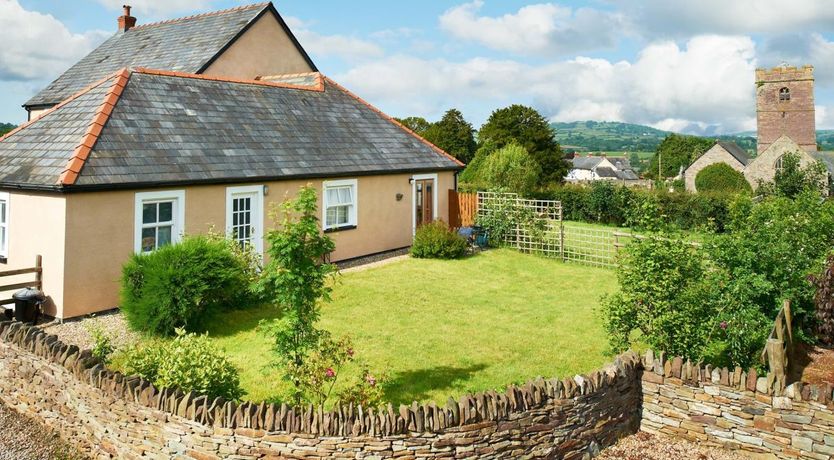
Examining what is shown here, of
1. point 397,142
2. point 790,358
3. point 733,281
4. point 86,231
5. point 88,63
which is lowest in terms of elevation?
point 790,358

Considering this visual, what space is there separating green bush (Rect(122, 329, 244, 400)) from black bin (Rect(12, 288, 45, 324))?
5.86m

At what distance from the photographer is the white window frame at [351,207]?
751 inches

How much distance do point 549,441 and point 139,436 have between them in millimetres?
4775

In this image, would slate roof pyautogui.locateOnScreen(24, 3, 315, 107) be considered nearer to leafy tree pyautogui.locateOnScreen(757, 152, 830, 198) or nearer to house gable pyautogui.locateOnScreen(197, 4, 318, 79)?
house gable pyautogui.locateOnScreen(197, 4, 318, 79)

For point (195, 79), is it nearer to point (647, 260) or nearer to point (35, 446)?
point (35, 446)

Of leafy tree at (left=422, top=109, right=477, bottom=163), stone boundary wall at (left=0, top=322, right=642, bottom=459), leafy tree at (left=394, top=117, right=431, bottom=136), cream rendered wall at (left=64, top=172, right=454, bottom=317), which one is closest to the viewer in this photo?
stone boundary wall at (left=0, top=322, right=642, bottom=459)

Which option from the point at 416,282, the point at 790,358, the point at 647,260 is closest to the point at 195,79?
the point at 416,282

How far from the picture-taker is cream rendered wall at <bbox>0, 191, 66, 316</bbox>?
1292 cm

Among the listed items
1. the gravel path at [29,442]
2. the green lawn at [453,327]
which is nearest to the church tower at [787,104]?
the green lawn at [453,327]

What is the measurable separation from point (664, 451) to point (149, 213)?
12216 mm

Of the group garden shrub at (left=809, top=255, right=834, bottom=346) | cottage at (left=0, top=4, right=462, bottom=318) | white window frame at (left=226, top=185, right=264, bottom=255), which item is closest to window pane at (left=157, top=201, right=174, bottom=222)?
cottage at (left=0, top=4, right=462, bottom=318)

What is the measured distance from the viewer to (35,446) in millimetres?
7883

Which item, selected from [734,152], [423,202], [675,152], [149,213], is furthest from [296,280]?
[675,152]

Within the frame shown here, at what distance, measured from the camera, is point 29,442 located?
7.98 metres
